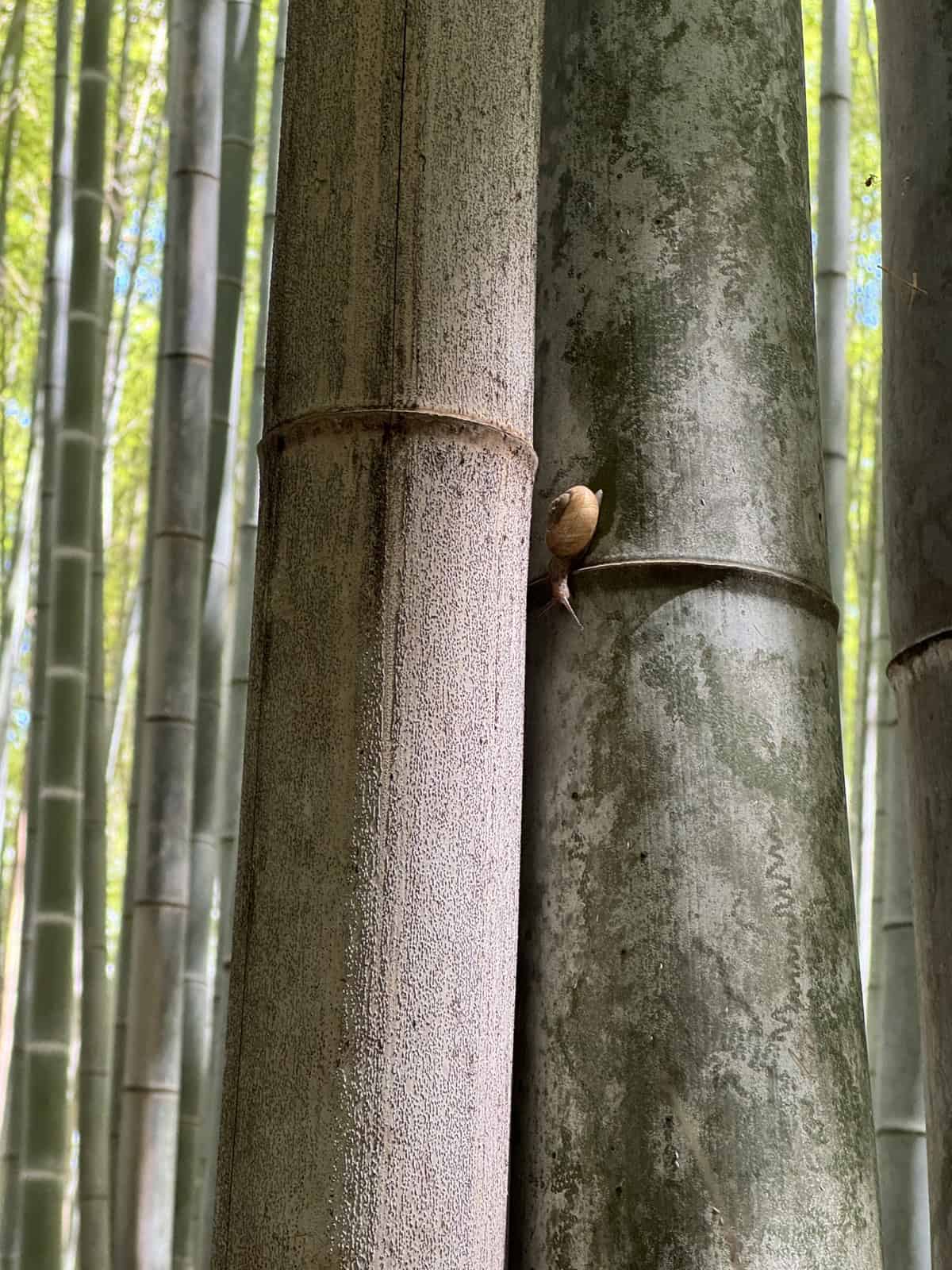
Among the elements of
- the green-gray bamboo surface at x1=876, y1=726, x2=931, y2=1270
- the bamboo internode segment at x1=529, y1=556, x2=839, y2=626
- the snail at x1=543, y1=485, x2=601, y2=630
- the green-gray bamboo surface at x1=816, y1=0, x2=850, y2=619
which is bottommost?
the green-gray bamboo surface at x1=876, y1=726, x2=931, y2=1270

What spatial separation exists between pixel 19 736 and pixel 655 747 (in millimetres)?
7238

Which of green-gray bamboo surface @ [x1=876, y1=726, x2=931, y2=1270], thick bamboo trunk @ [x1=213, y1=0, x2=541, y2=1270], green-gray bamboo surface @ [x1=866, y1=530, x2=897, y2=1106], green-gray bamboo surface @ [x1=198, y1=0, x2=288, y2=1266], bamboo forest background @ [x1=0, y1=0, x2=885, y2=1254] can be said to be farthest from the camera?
bamboo forest background @ [x1=0, y1=0, x2=885, y2=1254]

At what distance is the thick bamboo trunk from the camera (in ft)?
2.04

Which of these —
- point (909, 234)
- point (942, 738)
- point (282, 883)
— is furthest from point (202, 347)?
point (282, 883)

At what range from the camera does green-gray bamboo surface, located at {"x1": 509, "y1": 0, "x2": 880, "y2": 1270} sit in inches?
29.4

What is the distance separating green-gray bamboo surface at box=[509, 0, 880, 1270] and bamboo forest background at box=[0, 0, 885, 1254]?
9.12 feet

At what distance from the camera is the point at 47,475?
3.32m

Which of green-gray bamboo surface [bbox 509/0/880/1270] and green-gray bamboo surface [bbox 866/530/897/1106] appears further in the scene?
green-gray bamboo surface [bbox 866/530/897/1106]

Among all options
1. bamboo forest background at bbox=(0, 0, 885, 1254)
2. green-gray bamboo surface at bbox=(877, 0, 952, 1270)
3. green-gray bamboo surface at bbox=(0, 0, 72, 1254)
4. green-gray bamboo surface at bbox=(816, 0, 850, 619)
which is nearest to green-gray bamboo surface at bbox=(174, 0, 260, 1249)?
green-gray bamboo surface at bbox=(0, 0, 72, 1254)

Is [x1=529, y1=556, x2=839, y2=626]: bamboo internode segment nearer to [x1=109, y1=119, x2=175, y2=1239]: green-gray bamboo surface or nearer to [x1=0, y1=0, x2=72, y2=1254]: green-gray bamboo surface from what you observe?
[x1=109, y1=119, x2=175, y2=1239]: green-gray bamboo surface

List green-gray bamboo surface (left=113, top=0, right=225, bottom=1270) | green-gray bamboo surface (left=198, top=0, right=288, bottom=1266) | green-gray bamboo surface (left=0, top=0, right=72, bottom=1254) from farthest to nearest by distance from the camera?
green-gray bamboo surface (left=0, top=0, right=72, bottom=1254), green-gray bamboo surface (left=198, top=0, right=288, bottom=1266), green-gray bamboo surface (left=113, top=0, right=225, bottom=1270)

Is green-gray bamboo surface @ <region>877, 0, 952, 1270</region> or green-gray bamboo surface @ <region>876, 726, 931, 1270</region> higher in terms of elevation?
green-gray bamboo surface @ <region>877, 0, 952, 1270</region>

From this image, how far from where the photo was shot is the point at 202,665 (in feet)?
8.82

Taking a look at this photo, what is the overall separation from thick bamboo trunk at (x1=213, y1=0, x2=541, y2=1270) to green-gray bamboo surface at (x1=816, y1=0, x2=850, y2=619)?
1842mm
